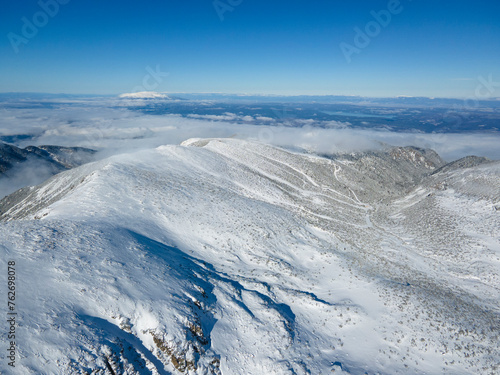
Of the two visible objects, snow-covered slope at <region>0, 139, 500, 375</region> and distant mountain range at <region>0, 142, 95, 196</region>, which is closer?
snow-covered slope at <region>0, 139, 500, 375</region>

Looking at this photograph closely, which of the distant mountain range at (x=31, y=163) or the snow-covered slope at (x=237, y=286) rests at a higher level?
the snow-covered slope at (x=237, y=286)

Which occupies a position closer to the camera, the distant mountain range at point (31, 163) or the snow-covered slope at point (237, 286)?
the snow-covered slope at point (237, 286)

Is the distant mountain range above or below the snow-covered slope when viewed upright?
below

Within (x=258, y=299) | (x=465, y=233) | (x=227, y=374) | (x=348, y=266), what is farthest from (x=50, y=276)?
(x=465, y=233)

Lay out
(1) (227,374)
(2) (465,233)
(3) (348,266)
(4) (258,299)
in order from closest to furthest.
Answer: (1) (227,374), (4) (258,299), (3) (348,266), (2) (465,233)

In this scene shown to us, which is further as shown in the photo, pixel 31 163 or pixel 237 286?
pixel 31 163

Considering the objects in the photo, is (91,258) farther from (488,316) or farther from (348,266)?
(488,316)

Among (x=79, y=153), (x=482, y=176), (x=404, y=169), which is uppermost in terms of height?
(x=482, y=176)

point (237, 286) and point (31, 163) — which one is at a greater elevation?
point (237, 286)
